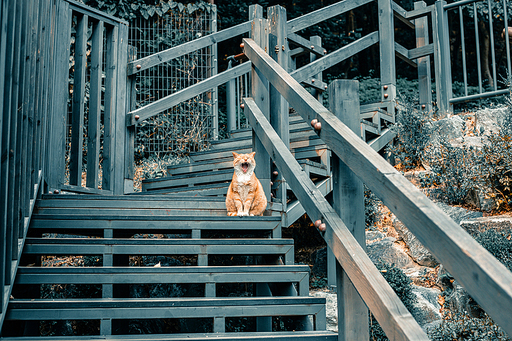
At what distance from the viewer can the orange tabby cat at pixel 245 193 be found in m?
3.22

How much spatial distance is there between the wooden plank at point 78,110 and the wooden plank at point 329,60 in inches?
72.0

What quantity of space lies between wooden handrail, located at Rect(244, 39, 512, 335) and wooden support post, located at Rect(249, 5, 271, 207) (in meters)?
1.20

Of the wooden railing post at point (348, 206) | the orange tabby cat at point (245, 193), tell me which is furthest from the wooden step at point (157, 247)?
the wooden railing post at point (348, 206)

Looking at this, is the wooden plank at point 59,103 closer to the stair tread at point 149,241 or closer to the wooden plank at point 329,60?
the stair tread at point 149,241

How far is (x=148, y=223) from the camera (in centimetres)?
299

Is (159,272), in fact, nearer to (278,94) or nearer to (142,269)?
(142,269)

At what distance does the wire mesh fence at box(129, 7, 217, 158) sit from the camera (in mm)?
8367

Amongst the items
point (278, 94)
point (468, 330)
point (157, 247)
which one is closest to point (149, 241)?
point (157, 247)

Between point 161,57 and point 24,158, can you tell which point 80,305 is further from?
point 161,57

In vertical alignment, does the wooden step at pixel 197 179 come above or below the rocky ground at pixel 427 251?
above

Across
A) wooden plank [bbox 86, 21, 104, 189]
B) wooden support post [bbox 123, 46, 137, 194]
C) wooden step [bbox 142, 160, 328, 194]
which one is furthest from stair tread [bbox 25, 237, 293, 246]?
wooden support post [bbox 123, 46, 137, 194]

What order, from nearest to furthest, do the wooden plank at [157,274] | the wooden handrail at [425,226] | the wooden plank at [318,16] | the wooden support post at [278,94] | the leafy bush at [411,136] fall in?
1. the wooden handrail at [425,226]
2. the wooden plank at [157,274]
3. the wooden support post at [278,94]
4. the wooden plank at [318,16]
5. the leafy bush at [411,136]

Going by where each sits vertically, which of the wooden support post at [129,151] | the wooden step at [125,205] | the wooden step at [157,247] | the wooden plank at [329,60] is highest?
the wooden plank at [329,60]

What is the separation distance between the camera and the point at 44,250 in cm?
263
